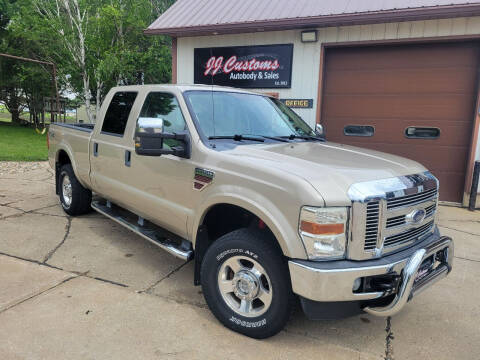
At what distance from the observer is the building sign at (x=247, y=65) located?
8359 millimetres

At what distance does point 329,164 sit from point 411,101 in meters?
5.72

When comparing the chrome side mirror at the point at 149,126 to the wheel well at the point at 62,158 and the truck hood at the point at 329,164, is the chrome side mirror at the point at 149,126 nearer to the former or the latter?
the truck hood at the point at 329,164

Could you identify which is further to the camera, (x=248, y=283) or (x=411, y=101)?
(x=411, y=101)

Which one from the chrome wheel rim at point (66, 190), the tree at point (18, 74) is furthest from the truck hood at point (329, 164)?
the tree at point (18, 74)

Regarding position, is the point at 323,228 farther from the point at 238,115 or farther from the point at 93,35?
the point at 93,35

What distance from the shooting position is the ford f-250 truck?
244 centimetres

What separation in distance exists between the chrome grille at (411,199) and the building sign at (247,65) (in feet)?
19.1

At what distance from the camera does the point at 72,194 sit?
5.52 meters

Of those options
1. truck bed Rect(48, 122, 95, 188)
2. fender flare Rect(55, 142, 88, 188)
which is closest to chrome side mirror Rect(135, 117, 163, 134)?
truck bed Rect(48, 122, 95, 188)

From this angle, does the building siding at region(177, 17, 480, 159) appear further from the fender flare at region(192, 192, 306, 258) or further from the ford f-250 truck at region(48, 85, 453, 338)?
the fender flare at region(192, 192, 306, 258)

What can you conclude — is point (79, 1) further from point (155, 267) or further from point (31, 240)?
point (155, 267)

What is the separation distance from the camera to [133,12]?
1739 centimetres

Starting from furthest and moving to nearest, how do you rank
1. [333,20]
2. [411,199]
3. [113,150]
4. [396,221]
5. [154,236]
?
[333,20] → [113,150] → [154,236] → [411,199] → [396,221]

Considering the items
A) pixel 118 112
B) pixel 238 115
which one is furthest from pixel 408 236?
pixel 118 112
